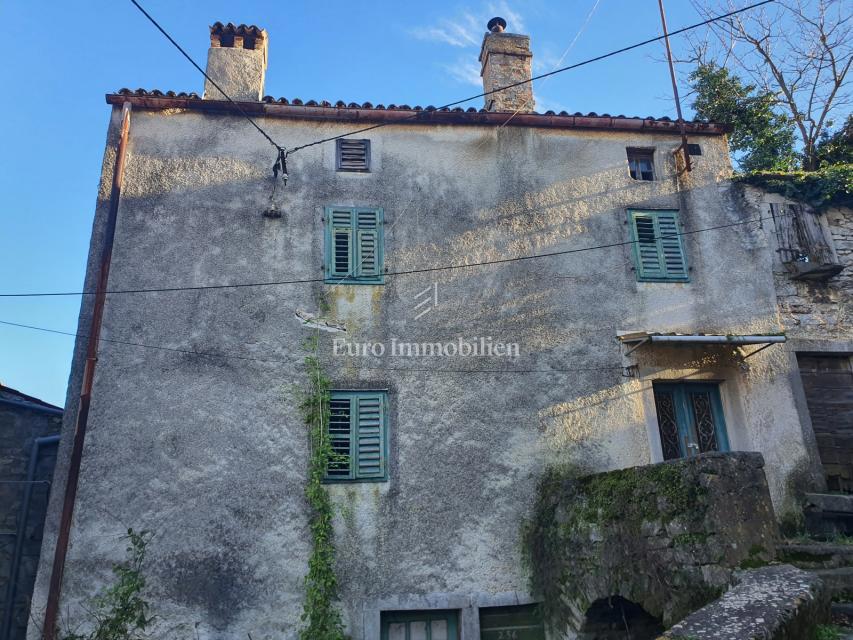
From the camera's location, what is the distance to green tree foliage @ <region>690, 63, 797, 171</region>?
46.1 feet

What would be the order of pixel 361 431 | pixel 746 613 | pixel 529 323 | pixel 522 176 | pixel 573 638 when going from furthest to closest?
pixel 522 176, pixel 529 323, pixel 361 431, pixel 573 638, pixel 746 613

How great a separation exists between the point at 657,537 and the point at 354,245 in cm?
534

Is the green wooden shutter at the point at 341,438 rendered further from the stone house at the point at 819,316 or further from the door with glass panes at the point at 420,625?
the stone house at the point at 819,316

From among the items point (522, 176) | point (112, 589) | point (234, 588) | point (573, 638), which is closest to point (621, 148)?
point (522, 176)

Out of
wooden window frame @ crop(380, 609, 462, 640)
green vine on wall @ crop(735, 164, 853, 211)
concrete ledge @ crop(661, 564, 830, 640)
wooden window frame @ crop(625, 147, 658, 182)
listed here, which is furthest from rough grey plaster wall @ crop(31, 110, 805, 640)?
concrete ledge @ crop(661, 564, 830, 640)

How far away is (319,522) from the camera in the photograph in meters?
7.88

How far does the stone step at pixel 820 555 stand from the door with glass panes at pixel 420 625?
378 centimetres

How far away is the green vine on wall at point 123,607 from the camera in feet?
23.9

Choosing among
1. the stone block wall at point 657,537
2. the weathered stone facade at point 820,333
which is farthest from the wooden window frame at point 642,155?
the stone block wall at point 657,537

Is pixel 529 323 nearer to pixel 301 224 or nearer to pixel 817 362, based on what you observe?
pixel 301 224

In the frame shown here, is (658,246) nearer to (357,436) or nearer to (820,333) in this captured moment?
(820,333)

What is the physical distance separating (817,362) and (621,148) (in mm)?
4261

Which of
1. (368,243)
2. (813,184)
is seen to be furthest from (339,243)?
(813,184)

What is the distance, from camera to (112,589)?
7488 millimetres
